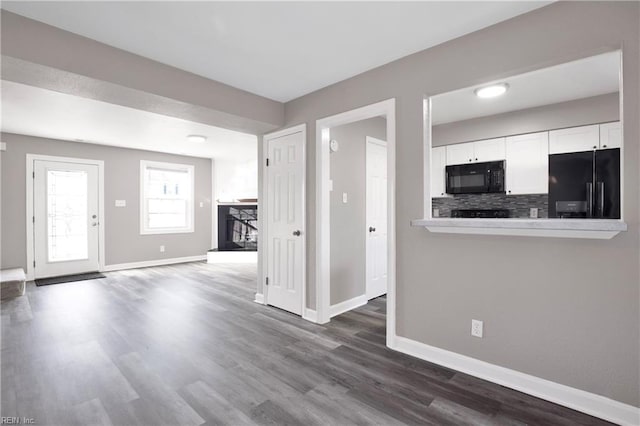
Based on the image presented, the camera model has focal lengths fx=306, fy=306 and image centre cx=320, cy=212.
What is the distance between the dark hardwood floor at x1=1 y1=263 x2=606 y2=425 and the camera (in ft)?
5.75

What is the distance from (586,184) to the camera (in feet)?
9.34

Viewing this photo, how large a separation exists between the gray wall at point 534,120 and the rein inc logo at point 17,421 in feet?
16.6

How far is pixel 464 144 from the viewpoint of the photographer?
4.44 m

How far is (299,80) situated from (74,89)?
1833mm

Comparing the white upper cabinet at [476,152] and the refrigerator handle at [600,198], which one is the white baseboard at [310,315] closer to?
the refrigerator handle at [600,198]

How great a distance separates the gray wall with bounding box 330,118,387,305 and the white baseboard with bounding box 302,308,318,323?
287 mm

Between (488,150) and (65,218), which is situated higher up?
(488,150)

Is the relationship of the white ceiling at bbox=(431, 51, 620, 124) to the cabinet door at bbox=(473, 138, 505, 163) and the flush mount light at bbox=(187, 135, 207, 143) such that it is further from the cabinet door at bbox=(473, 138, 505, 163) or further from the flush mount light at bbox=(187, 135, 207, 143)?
the flush mount light at bbox=(187, 135, 207, 143)

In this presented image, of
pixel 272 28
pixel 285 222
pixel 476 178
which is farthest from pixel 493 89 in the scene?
pixel 285 222

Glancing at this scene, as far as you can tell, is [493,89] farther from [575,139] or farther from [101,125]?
[101,125]

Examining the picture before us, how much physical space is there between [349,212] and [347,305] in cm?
111

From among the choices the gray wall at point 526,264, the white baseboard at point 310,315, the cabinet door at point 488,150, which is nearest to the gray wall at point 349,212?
the white baseboard at point 310,315

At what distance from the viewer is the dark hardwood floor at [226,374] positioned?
175 cm

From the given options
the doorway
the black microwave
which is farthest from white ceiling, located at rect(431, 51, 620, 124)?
the doorway
